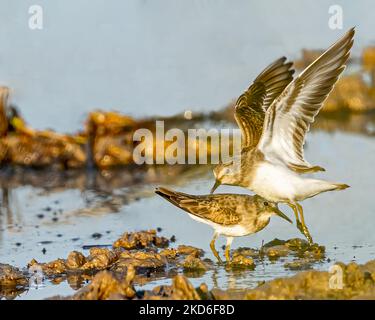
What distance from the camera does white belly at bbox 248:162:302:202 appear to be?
9.52 m

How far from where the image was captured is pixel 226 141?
15422mm

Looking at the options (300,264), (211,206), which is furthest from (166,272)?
(300,264)

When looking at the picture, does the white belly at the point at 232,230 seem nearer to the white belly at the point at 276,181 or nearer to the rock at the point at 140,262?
the white belly at the point at 276,181

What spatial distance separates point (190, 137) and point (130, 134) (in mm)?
1005

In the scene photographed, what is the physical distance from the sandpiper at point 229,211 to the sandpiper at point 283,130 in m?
0.25

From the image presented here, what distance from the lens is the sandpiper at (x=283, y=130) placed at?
357 inches

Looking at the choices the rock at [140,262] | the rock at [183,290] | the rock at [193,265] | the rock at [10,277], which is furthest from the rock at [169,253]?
the rock at [183,290]

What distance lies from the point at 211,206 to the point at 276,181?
71 cm

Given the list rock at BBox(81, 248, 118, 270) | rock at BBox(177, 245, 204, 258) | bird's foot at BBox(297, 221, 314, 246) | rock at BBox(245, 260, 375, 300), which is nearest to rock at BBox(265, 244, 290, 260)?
bird's foot at BBox(297, 221, 314, 246)

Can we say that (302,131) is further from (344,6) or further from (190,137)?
(344,6)

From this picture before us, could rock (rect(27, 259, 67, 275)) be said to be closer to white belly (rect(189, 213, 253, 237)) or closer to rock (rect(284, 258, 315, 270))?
white belly (rect(189, 213, 253, 237))

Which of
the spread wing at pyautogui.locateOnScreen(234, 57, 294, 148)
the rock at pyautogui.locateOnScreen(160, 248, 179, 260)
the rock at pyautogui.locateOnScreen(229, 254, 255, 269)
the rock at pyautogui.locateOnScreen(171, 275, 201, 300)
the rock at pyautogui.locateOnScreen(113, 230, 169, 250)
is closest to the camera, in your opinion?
the rock at pyautogui.locateOnScreen(171, 275, 201, 300)

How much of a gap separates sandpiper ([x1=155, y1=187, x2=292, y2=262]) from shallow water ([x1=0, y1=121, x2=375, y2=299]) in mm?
364

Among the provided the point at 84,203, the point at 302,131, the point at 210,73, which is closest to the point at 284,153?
the point at 302,131
